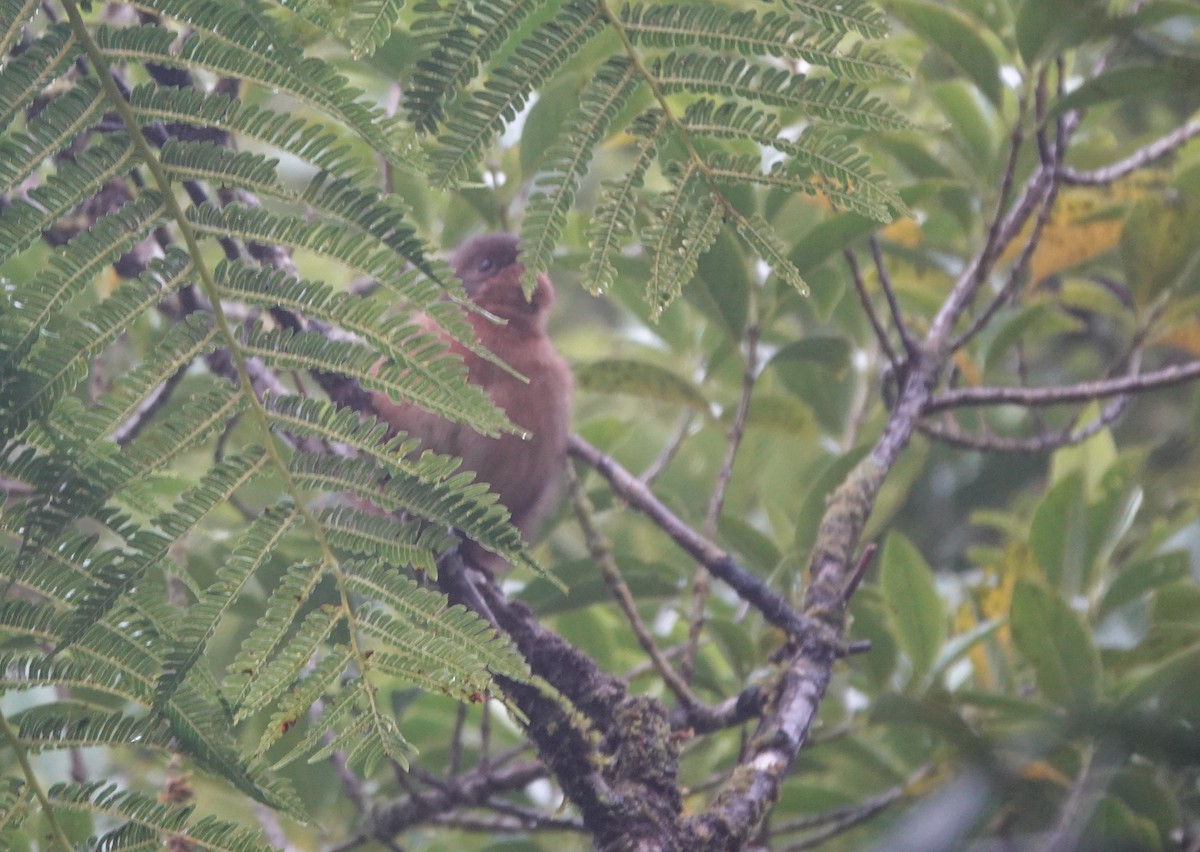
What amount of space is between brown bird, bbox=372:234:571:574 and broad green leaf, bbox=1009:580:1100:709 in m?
1.28

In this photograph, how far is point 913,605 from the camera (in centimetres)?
306

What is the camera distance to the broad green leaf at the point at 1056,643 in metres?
2.69

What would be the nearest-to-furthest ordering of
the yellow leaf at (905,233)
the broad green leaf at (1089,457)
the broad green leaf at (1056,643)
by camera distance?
the broad green leaf at (1056,643)
the broad green leaf at (1089,457)
the yellow leaf at (905,233)

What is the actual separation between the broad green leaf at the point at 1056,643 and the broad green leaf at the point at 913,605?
1.07 ft

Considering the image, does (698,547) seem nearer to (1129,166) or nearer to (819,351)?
(819,351)

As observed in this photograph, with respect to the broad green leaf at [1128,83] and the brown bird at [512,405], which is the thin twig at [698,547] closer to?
the brown bird at [512,405]

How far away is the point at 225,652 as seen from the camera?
11.5 ft

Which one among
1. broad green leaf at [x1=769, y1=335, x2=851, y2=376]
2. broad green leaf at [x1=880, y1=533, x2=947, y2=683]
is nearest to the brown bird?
broad green leaf at [x1=769, y1=335, x2=851, y2=376]

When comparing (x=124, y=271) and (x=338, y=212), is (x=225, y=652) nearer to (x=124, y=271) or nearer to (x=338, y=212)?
(x=124, y=271)

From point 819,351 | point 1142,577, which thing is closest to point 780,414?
point 819,351

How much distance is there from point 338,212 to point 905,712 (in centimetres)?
183

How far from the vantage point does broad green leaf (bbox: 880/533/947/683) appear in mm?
3041

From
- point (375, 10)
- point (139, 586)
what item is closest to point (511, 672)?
point (139, 586)

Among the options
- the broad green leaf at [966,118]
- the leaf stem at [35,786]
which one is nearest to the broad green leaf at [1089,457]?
the broad green leaf at [966,118]
